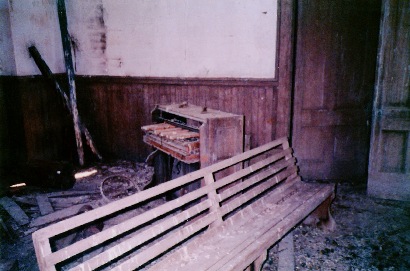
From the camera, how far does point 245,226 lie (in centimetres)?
331

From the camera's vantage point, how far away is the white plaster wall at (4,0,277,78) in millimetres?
5855

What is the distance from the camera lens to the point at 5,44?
6.49 metres

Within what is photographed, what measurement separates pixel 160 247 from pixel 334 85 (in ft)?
14.7

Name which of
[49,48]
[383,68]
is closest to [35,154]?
[49,48]

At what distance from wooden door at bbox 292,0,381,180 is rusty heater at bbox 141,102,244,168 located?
2.01 meters

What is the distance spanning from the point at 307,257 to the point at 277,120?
8.96ft

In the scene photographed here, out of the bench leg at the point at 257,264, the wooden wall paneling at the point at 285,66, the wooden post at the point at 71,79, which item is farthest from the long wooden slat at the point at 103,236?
the wooden post at the point at 71,79

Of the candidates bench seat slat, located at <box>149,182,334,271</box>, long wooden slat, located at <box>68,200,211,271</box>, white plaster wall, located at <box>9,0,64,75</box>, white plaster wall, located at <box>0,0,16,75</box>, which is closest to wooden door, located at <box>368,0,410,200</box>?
bench seat slat, located at <box>149,182,334,271</box>

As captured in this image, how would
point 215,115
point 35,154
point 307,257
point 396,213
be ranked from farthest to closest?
point 35,154 < point 396,213 < point 215,115 < point 307,257

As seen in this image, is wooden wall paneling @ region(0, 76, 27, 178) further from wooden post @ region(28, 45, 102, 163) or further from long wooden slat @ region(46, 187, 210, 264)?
long wooden slat @ region(46, 187, 210, 264)

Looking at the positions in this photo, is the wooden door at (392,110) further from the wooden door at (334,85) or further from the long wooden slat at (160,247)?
the long wooden slat at (160,247)

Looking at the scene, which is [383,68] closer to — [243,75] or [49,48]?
[243,75]

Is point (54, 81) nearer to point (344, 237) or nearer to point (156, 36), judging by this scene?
point (156, 36)

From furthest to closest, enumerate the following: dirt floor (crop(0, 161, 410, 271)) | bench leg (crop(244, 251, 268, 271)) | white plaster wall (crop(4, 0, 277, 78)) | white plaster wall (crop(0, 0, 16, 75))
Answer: white plaster wall (crop(0, 0, 16, 75)), white plaster wall (crop(4, 0, 277, 78)), dirt floor (crop(0, 161, 410, 271)), bench leg (crop(244, 251, 268, 271))
